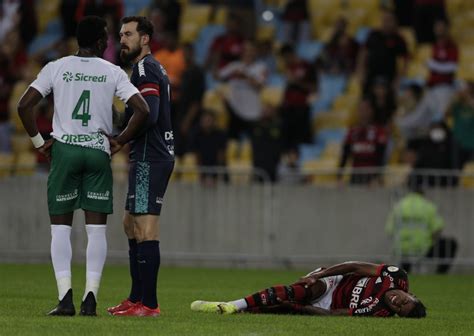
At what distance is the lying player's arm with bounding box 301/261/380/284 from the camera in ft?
39.8

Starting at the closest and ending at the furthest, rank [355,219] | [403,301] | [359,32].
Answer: [403,301], [355,219], [359,32]

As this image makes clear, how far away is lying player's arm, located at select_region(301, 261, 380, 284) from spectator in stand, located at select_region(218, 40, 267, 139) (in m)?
12.6

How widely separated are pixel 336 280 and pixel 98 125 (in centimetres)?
257

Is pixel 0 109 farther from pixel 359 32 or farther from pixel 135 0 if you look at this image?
pixel 359 32

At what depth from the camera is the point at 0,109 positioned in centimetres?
2578

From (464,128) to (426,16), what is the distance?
3269 millimetres

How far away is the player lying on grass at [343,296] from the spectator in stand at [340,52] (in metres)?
13.6

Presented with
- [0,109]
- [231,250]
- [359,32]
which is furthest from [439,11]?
[0,109]

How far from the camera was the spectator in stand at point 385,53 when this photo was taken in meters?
24.5

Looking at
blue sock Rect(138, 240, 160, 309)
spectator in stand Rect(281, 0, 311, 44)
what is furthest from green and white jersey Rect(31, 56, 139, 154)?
spectator in stand Rect(281, 0, 311, 44)

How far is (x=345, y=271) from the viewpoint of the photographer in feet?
39.9

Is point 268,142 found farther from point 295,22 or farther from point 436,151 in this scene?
point 295,22

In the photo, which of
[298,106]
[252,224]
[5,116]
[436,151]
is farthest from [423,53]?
[5,116]

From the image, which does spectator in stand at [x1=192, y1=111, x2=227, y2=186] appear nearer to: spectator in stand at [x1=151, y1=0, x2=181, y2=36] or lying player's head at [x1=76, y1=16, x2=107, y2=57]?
spectator in stand at [x1=151, y1=0, x2=181, y2=36]
